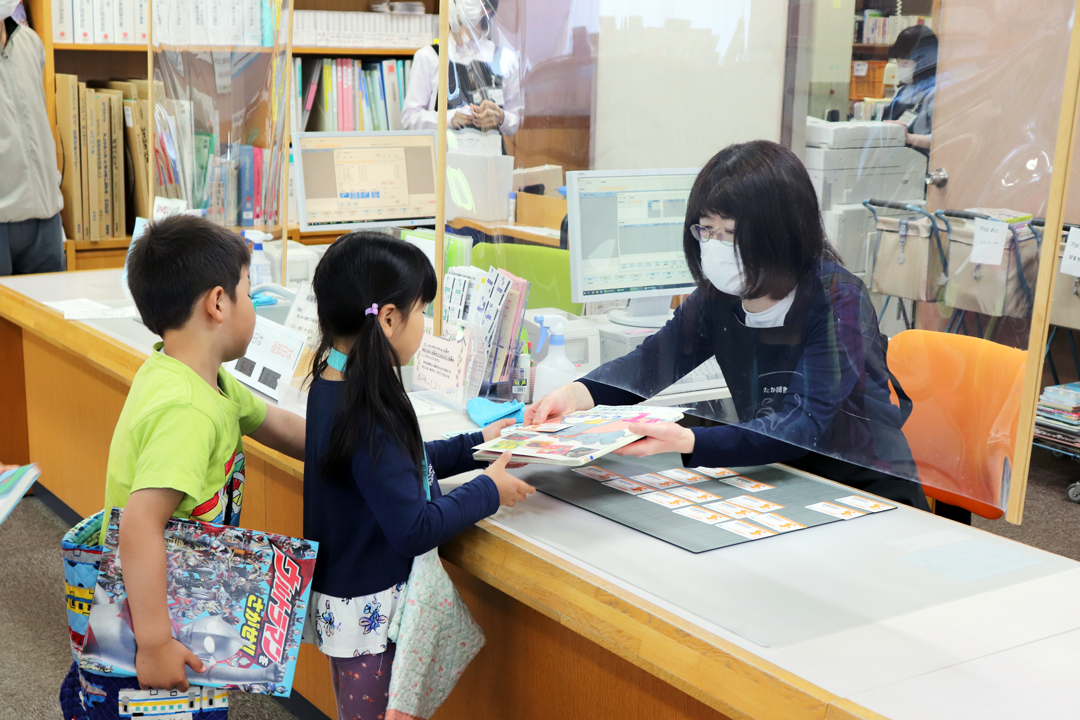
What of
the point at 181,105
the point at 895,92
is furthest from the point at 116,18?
the point at 895,92

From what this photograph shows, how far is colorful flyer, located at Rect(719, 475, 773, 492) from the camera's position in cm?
145

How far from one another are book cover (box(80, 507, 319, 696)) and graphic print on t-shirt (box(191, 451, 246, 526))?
0.18 ft

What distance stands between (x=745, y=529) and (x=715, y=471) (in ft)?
0.78

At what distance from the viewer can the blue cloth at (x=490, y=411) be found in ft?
5.71

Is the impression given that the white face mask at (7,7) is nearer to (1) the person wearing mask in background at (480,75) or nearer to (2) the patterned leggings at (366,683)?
(1) the person wearing mask in background at (480,75)

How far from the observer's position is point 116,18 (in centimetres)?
386

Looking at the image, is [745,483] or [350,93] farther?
[350,93]

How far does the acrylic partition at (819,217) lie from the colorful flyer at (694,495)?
0.17 feet

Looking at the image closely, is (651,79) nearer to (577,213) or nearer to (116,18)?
(577,213)

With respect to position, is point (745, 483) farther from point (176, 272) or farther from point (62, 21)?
point (62, 21)

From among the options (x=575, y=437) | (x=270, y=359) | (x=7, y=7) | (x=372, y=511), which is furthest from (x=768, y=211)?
(x=7, y=7)

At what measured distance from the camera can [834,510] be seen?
1366 mm

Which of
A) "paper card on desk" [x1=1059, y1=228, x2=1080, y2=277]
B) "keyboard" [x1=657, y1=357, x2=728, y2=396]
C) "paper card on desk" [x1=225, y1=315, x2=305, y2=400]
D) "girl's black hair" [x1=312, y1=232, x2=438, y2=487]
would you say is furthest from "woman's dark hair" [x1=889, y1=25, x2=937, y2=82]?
"paper card on desk" [x1=1059, y1=228, x2=1080, y2=277]

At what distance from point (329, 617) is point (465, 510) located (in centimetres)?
26
